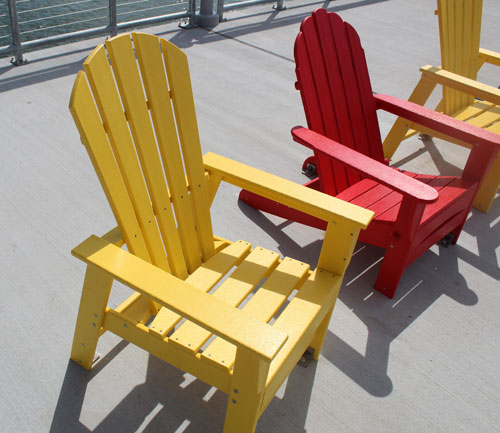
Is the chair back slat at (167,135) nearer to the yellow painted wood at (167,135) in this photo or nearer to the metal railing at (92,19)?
the yellow painted wood at (167,135)

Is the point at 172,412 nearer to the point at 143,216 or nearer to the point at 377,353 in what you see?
the point at 143,216

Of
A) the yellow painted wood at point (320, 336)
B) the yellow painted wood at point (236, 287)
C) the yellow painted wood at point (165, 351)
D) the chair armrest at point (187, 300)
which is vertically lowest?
the yellow painted wood at point (320, 336)

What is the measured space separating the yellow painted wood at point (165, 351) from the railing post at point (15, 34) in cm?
296

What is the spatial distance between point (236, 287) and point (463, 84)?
198 cm

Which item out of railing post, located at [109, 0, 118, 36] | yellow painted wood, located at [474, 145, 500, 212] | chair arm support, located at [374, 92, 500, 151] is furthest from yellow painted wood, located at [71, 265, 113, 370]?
railing post, located at [109, 0, 118, 36]

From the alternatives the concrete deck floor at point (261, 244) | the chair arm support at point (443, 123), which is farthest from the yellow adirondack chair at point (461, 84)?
the chair arm support at point (443, 123)

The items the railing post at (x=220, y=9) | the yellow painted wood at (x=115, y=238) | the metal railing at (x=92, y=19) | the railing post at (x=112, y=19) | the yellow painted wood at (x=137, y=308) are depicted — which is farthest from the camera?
the railing post at (x=220, y=9)

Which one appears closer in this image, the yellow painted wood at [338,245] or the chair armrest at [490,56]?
the yellow painted wood at [338,245]

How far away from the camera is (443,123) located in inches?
105

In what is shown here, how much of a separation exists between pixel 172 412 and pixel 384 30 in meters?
4.95

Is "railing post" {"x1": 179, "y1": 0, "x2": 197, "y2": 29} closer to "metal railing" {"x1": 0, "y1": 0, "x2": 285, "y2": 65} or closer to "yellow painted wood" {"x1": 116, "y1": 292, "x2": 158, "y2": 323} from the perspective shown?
"metal railing" {"x1": 0, "y1": 0, "x2": 285, "y2": 65}

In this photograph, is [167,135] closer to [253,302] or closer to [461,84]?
[253,302]

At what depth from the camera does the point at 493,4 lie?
7129mm

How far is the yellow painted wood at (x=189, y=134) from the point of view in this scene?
1.89 metres
